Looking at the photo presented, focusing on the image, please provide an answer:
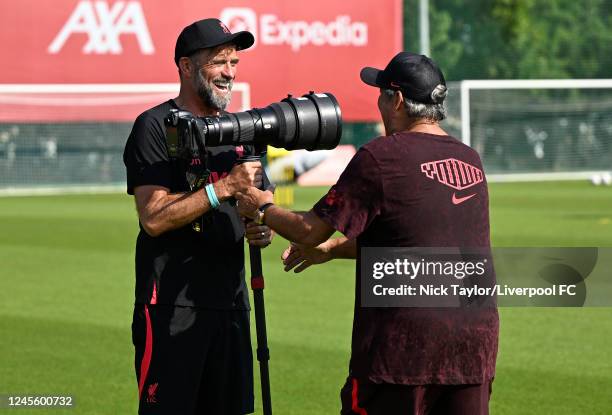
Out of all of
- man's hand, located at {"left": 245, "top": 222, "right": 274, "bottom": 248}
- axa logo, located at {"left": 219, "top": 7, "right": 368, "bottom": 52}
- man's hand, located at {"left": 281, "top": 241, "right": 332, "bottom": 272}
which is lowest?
man's hand, located at {"left": 281, "top": 241, "right": 332, "bottom": 272}

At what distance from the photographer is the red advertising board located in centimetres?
3459

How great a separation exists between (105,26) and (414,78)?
32299mm

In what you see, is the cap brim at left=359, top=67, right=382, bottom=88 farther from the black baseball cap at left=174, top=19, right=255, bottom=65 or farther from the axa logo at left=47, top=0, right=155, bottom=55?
the axa logo at left=47, top=0, right=155, bottom=55

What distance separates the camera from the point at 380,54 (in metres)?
38.6

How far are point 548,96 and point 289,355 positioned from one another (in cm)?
4593

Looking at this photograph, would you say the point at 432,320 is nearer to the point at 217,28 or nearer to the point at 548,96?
the point at 217,28

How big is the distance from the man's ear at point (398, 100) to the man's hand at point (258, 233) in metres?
0.75

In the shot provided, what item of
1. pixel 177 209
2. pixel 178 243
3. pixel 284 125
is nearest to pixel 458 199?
pixel 284 125

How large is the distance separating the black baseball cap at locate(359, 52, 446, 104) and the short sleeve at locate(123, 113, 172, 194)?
1.00 meters

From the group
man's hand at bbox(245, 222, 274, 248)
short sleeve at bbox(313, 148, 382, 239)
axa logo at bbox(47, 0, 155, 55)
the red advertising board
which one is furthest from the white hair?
axa logo at bbox(47, 0, 155, 55)

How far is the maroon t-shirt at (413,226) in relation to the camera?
14.2 feet

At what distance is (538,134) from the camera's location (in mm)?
46438

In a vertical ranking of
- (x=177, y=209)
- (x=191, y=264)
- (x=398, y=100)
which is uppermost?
(x=398, y=100)

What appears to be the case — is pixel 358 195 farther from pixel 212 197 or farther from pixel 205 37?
pixel 205 37
